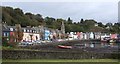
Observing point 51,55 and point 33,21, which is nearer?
point 51,55

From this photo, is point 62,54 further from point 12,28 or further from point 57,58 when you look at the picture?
point 12,28

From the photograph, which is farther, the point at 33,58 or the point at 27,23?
the point at 27,23

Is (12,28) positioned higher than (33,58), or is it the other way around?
(12,28)

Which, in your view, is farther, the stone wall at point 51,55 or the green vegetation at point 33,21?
the green vegetation at point 33,21

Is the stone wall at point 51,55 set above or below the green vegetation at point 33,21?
below

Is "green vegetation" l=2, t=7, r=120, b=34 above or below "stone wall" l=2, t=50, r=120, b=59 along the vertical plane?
above

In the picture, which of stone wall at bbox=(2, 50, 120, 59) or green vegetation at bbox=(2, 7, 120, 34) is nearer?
stone wall at bbox=(2, 50, 120, 59)

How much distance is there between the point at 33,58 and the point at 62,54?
9.50 ft

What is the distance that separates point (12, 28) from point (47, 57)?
144 ft

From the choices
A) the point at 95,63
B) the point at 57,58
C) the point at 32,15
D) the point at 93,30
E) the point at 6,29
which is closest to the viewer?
the point at 95,63

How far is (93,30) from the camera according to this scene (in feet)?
531

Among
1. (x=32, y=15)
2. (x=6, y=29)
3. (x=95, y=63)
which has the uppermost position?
(x=32, y=15)

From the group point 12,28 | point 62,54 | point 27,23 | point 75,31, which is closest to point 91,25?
point 75,31

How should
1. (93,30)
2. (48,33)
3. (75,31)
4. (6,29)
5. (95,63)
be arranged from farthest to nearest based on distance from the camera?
(93,30) → (75,31) → (48,33) → (6,29) → (95,63)
